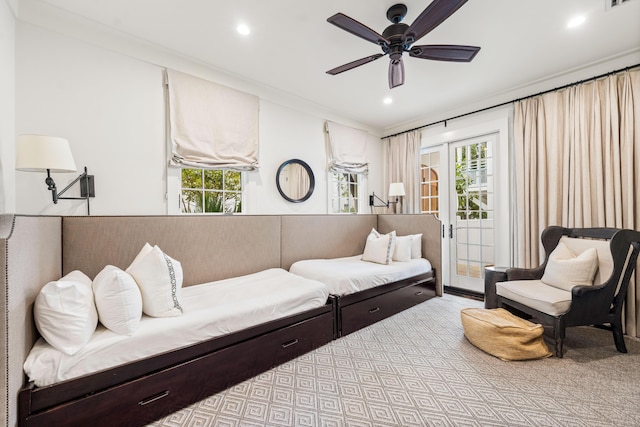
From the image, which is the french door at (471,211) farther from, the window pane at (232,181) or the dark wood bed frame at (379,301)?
the window pane at (232,181)

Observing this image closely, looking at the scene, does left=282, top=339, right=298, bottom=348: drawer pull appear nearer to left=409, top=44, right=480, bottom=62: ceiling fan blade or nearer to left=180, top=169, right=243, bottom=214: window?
left=180, top=169, right=243, bottom=214: window

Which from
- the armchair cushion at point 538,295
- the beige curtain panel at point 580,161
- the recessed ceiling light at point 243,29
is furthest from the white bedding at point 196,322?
the beige curtain panel at point 580,161

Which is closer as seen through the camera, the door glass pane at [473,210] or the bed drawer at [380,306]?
the bed drawer at [380,306]

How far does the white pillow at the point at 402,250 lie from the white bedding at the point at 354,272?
0.10 m

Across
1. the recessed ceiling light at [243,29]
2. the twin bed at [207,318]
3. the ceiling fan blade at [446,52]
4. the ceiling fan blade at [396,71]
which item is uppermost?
the recessed ceiling light at [243,29]

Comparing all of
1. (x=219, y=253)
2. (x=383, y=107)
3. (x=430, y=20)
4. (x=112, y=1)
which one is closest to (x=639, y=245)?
(x=430, y=20)

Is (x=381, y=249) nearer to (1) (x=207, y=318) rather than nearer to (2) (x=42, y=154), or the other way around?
(1) (x=207, y=318)

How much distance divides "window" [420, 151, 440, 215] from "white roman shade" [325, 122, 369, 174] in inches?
37.8

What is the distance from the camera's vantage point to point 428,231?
12.6 ft

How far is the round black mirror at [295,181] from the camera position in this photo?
139 inches

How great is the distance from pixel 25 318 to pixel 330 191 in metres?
3.41

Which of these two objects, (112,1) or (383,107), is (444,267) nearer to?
(383,107)

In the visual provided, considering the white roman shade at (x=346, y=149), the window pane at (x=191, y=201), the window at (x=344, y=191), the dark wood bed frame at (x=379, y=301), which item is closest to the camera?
the dark wood bed frame at (x=379, y=301)

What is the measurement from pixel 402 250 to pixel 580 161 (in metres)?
2.11
